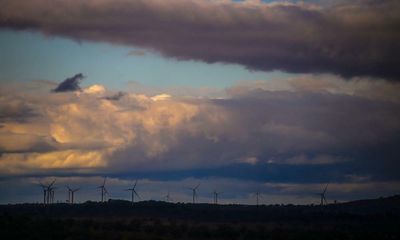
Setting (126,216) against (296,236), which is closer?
(296,236)

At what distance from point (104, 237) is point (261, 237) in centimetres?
2605

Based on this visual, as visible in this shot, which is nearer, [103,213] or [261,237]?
[261,237]

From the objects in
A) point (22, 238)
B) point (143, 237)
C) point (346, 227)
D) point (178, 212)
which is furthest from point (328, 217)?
point (22, 238)

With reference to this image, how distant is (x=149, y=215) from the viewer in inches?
7407

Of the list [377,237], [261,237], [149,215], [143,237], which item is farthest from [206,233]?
[149,215]

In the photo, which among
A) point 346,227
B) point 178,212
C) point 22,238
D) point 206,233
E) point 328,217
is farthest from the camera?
point 178,212

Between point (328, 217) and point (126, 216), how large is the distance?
4693 centimetres

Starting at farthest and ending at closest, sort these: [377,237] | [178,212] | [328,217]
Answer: [178,212] → [328,217] → [377,237]

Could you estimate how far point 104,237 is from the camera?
103m

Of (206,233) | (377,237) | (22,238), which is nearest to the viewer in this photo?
(22,238)

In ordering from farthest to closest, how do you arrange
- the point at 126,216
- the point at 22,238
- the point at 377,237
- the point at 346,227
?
1. the point at 126,216
2. the point at 346,227
3. the point at 377,237
4. the point at 22,238

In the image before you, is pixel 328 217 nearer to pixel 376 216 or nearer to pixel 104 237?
pixel 376 216

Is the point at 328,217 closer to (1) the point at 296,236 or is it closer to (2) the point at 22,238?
(1) the point at 296,236

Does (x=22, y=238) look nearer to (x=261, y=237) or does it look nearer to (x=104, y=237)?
(x=104, y=237)
